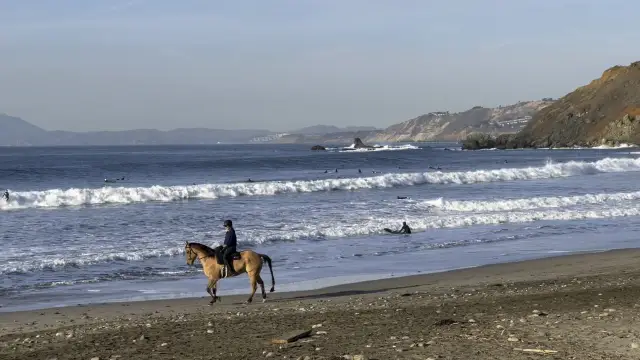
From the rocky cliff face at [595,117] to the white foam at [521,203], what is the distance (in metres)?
101

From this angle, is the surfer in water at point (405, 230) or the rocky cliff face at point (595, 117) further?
the rocky cliff face at point (595, 117)

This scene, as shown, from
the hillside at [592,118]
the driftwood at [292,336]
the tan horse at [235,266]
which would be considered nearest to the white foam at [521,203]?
the tan horse at [235,266]

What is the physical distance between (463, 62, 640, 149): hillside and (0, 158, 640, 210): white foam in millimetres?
76389

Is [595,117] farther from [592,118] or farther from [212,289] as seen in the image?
[212,289]

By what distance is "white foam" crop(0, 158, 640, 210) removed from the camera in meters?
37.9

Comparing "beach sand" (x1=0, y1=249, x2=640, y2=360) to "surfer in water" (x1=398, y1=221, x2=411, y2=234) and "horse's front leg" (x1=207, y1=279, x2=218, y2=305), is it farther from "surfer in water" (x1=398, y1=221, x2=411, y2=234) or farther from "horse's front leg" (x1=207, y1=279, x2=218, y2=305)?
"surfer in water" (x1=398, y1=221, x2=411, y2=234)

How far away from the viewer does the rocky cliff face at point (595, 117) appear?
135375 millimetres

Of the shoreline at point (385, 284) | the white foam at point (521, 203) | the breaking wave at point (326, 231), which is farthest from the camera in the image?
the white foam at point (521, 203)

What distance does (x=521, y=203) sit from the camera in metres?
34.0

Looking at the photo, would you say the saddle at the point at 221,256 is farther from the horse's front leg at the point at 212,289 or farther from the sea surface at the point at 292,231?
the sea surface at the point at 292,231

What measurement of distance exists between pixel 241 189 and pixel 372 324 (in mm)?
33526

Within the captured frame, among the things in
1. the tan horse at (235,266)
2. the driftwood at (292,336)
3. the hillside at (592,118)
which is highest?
the hillside at (592,118)

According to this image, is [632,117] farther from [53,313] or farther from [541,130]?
[53,313]

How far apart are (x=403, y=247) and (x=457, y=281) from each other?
5.99 metres
